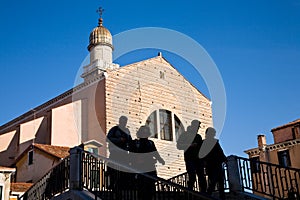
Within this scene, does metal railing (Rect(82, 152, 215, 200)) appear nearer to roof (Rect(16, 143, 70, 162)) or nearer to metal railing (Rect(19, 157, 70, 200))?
metal railing (Rect(19, 157, 70, 200))

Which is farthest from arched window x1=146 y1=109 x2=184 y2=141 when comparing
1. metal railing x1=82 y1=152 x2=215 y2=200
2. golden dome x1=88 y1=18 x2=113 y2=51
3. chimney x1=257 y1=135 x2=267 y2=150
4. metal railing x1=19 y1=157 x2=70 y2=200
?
metal railing x1=82 y1=152 x2=215 y2=200

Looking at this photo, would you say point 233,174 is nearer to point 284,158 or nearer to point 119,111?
point 119,111

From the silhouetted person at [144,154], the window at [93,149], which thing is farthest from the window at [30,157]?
the silhouetted person at [144,154]

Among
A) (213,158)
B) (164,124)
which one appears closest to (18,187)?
(164,124)

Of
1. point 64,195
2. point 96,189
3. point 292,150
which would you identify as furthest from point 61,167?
point 292,150

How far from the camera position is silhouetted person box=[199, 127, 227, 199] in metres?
9.21

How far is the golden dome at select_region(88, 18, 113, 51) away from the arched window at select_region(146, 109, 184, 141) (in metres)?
7.66

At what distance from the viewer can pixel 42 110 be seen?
26.2 metres

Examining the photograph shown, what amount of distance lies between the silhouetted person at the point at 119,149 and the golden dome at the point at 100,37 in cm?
1975

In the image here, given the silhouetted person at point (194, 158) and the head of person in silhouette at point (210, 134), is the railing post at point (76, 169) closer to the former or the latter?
the silhouetted person at point (194, 158)

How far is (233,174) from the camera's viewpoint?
33.9ft

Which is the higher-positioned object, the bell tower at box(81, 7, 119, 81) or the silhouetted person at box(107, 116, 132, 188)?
the bell tower at box(81, 7, 119, 81)

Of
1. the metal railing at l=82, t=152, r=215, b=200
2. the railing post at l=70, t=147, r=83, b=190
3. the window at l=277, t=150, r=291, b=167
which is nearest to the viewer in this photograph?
the metal railing at l=82, t=152, r=215, b=200

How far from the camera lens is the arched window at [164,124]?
70.3ft
